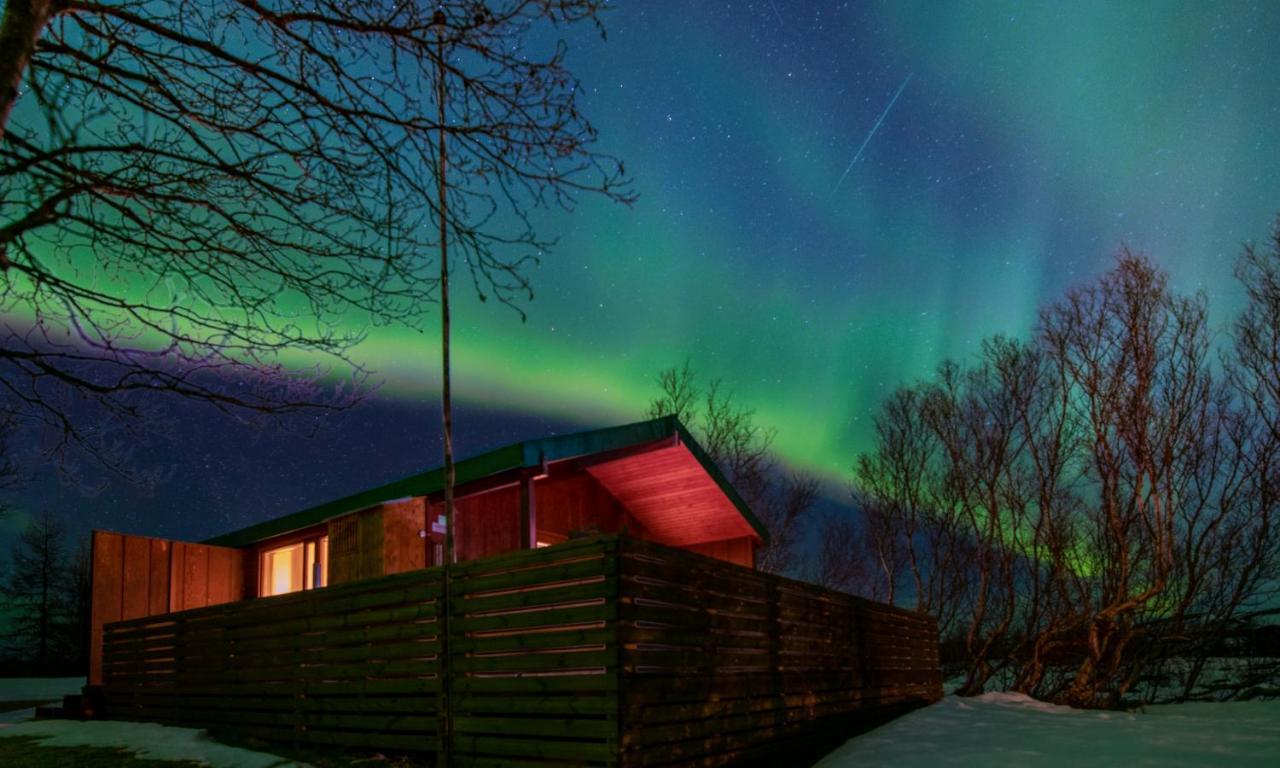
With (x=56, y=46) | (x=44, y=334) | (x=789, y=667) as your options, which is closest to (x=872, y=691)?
(x=789, y=667)

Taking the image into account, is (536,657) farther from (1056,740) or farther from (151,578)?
(151,578)

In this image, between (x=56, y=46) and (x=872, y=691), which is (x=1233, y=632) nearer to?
(x=872, y=691)

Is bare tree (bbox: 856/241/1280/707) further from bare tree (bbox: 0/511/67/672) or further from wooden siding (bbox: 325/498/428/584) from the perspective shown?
bare tree (bbox: 0/511/67/672)

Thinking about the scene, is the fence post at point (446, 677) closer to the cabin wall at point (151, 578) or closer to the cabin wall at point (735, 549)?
the cabin wall at point (151, 578)

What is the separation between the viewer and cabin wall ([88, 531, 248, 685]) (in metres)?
13.9

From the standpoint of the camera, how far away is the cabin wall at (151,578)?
45.5 feet

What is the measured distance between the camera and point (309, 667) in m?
8.94

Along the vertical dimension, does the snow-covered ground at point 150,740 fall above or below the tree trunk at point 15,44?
below

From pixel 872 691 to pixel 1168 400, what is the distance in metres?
9.56

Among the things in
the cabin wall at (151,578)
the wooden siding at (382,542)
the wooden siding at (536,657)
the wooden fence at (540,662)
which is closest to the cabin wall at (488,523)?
A: the wooden siding at (382,542)

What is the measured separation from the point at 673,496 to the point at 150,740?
8900 millimetres

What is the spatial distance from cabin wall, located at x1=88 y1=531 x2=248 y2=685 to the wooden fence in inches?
136

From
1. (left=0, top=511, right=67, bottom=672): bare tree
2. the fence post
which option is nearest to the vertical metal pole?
the fence post

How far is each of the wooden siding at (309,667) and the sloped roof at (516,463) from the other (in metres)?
3.21
